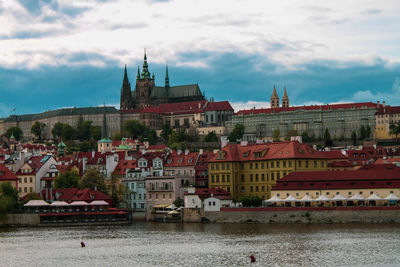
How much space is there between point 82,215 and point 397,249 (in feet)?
137

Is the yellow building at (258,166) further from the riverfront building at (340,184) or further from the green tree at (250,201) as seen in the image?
the riverfront building at (340,184)

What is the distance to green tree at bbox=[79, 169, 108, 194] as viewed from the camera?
106 metres

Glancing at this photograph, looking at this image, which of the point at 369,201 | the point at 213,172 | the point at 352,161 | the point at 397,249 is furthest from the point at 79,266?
the point at 352,161

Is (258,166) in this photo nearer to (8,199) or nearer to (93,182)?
(93,182)

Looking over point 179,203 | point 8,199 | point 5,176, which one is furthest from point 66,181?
point 179,203

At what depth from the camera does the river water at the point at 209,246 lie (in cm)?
5925

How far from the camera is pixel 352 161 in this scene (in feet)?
384

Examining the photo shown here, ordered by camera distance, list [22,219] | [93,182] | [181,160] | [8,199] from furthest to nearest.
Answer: [181,160]
[93,182]
[8,199]
[22,219]

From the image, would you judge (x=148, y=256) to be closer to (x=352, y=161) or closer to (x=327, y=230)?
(x=327, y=230)

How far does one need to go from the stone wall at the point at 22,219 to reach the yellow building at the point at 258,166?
22.4 m

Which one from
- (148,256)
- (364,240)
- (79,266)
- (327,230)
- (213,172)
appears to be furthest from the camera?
(213,172)

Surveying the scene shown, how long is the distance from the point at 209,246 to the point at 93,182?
4121 centimetres

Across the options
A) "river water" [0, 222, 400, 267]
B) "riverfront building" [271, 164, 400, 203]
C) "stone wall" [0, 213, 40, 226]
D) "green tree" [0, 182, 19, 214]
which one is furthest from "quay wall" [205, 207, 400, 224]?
"green tree" [0, 182, 19, 214]

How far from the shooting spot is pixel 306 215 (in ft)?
278
